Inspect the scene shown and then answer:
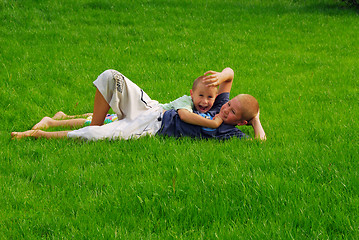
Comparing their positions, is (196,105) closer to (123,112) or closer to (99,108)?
(123,112)

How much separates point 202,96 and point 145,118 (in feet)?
2.60

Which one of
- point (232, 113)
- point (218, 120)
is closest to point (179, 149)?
point (218, 120)

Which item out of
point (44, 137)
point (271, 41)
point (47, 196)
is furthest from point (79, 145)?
point (271, 41)

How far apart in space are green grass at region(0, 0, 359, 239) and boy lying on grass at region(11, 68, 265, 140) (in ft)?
0.51

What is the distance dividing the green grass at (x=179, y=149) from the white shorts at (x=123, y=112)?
0.14 meters

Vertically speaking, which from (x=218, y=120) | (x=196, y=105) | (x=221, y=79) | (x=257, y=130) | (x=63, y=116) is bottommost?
(x=63, y=116)

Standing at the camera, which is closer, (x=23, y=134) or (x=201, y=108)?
(x=23, y=134)

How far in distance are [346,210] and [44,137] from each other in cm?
355

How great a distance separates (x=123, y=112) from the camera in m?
4.85

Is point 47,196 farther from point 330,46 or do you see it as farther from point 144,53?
point 330,46

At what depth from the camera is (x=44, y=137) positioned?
4.79m

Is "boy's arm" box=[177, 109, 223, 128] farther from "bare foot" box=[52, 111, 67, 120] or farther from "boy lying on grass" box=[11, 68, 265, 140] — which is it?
"bare foot" box=[52, 111, 67, 120]

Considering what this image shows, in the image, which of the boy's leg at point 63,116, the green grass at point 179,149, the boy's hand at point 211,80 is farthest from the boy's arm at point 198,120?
the boy's leg at point 63,116

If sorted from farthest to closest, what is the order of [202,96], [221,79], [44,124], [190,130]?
[44,124], [221,79], [202,96], [190,130]
